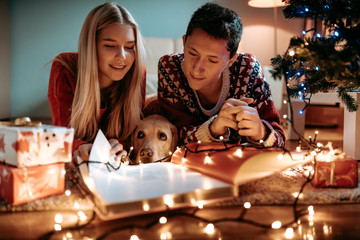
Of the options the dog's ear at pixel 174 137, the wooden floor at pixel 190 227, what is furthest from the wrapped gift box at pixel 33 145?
Result: the dog's ear at pixel 174 137

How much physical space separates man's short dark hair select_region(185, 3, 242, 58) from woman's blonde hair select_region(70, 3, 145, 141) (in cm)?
27

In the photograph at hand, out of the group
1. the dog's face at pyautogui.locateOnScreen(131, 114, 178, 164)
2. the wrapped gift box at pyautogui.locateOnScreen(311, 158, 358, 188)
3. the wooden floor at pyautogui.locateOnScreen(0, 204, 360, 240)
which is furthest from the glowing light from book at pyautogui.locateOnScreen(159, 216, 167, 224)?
the dog's face at pyautogui.locateOnScreen(131, 114, 178, 164)

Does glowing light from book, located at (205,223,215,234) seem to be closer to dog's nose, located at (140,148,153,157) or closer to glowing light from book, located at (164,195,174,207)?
glowing light from book, located at (164,195,174,207)

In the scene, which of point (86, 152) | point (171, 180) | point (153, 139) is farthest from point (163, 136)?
point (171, 180)

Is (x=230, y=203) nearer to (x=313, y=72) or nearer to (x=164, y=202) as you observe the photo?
(x=164, y=202)

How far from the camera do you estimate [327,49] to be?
73 centimetres

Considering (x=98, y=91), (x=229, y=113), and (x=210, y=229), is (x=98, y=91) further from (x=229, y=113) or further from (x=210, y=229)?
(x=210, y=229)

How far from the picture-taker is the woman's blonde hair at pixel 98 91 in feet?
3.87

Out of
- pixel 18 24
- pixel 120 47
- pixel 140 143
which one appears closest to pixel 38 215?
pixel 140 143

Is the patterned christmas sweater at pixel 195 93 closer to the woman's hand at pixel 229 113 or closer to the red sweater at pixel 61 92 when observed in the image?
the woman's hand at pixel 229 113

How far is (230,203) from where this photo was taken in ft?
2.24

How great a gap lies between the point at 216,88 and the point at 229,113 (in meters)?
0.41

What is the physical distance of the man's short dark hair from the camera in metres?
1.10

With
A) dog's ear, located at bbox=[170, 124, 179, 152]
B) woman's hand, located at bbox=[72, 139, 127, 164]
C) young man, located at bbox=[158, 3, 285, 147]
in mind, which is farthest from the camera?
dog's ear, located at bbox=[170, 124, 179, 152]
